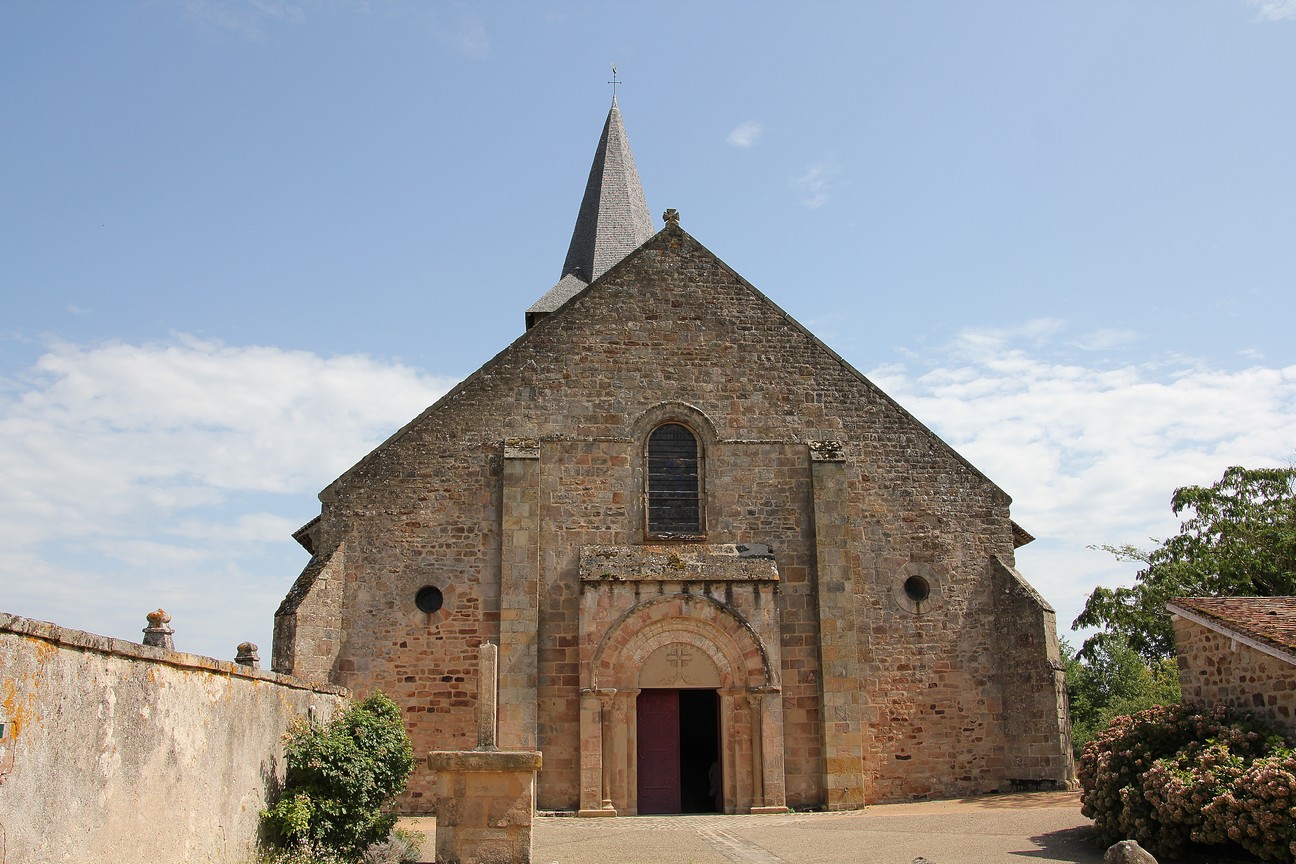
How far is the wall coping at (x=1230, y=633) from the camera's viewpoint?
10336 mm

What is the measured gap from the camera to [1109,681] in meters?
30.7

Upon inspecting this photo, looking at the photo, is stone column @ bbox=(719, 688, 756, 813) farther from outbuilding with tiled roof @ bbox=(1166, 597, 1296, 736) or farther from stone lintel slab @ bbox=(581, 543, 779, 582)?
outbuilding with tiled roof @ bbox=(1166, 597, 1296, 736)

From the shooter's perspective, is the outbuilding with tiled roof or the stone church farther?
the stone church

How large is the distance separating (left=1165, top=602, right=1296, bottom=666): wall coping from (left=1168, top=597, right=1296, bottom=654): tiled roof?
0.05 feet

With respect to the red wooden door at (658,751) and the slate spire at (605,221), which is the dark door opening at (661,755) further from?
the slate spire at (605,221)

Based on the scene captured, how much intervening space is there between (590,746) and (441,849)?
17.8 feet

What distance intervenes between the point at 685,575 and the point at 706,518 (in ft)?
3.93

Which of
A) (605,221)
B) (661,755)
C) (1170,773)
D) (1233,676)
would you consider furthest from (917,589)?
(605,221)

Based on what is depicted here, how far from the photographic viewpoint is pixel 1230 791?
9.62 metres

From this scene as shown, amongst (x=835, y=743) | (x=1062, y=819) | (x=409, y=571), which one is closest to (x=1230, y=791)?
(x=1062, y=819)

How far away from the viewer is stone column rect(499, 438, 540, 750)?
→ 15422mm

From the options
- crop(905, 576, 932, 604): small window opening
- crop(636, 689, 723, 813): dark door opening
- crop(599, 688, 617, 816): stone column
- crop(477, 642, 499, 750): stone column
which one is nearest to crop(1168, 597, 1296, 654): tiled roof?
crop(905, 576, 932, 604): small window opening

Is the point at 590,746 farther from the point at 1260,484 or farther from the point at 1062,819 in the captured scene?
the point at 1260,484

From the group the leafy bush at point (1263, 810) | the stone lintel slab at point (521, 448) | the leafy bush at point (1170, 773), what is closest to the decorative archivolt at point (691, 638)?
the stone lintel slab at point (521, 448)
